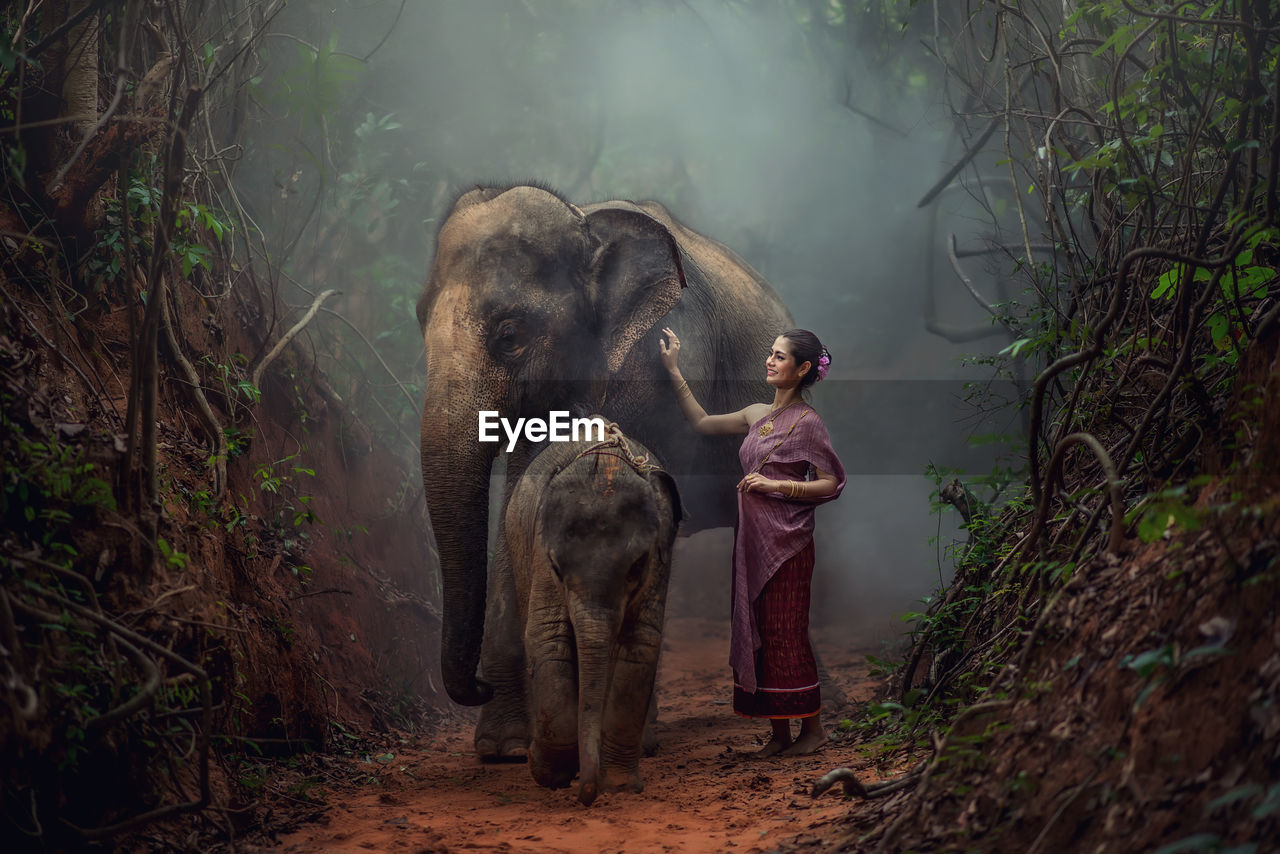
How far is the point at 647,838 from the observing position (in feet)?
11.7

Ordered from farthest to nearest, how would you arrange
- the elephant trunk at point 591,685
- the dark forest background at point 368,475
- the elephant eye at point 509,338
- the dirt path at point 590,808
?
the elephant eye at point 509,338 < the elephant trunk at point 591,685 < the dirt path at point 590,808 < the dark forest background at point 368,475

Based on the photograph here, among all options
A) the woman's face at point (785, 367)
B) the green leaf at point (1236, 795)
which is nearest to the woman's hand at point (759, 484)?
the woman's face at point (785, 367)

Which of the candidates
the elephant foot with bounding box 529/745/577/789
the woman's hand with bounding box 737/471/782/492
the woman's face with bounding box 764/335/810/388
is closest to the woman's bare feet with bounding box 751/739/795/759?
the elephant foot with bounding box 529/745/577/789

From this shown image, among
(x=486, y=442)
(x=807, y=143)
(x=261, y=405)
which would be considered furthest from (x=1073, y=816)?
(x=807, y=143)

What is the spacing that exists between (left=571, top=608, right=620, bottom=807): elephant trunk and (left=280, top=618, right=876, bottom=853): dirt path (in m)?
0.14

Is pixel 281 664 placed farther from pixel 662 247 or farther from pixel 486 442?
pixel 662 247

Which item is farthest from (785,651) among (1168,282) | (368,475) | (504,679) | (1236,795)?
(368,475)

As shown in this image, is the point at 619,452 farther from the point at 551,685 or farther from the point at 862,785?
the point at 862,785

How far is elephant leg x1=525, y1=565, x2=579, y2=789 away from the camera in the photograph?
13.4 feet

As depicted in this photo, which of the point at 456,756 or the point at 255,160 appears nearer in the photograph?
the point at 456,756

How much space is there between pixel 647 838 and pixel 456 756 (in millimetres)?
2137

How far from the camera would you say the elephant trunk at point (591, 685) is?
3.88 metres

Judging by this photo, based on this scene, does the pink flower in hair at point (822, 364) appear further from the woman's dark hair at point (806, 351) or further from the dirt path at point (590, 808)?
the dirt path at point (590, 808)

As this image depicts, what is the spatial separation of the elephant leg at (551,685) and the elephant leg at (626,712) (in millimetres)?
149
